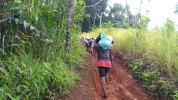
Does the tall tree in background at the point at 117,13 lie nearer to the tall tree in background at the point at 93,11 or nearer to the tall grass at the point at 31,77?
the tall tree in background at the point at 93,11

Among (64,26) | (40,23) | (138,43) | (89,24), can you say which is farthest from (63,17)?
(89,24)

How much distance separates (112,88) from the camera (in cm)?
655

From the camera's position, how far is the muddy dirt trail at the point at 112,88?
4.65m

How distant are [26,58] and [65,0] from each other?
7.94 feet

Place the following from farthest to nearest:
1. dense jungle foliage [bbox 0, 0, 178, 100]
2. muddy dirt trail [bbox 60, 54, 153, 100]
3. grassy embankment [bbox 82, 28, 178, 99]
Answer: grassy embankment [bbox 82, 28, 178, 99]
muddy dirt trail [bbox 60, 54, 153, 100]
dense jungle foliage [bbox 0, 0, 178, 100]

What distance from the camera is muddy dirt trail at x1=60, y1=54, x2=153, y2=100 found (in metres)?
4.65

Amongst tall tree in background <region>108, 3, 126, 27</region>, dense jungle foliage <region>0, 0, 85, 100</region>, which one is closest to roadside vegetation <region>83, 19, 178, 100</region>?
dense jungle foliage <region>0, 0, 85, 100</region>

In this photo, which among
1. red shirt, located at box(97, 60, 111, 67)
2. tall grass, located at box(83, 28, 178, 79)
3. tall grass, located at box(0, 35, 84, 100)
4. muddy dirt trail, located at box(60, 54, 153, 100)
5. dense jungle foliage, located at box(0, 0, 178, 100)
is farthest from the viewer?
red shirt, located at box(97, 60, 111, 67)

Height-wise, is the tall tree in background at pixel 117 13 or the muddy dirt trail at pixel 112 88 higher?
the tall tree in background at pixel 117 13

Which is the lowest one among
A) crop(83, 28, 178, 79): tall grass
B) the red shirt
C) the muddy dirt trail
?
the muddy dirt trail

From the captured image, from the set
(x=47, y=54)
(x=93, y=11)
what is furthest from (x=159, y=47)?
(x=93, y=11)

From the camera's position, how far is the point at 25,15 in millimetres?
3420

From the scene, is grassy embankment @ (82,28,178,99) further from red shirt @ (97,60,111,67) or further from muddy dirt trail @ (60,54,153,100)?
red shirt @ (97,60,111,67)

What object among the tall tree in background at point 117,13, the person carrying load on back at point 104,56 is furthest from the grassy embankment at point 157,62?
the tall tree in background at point 117,13
